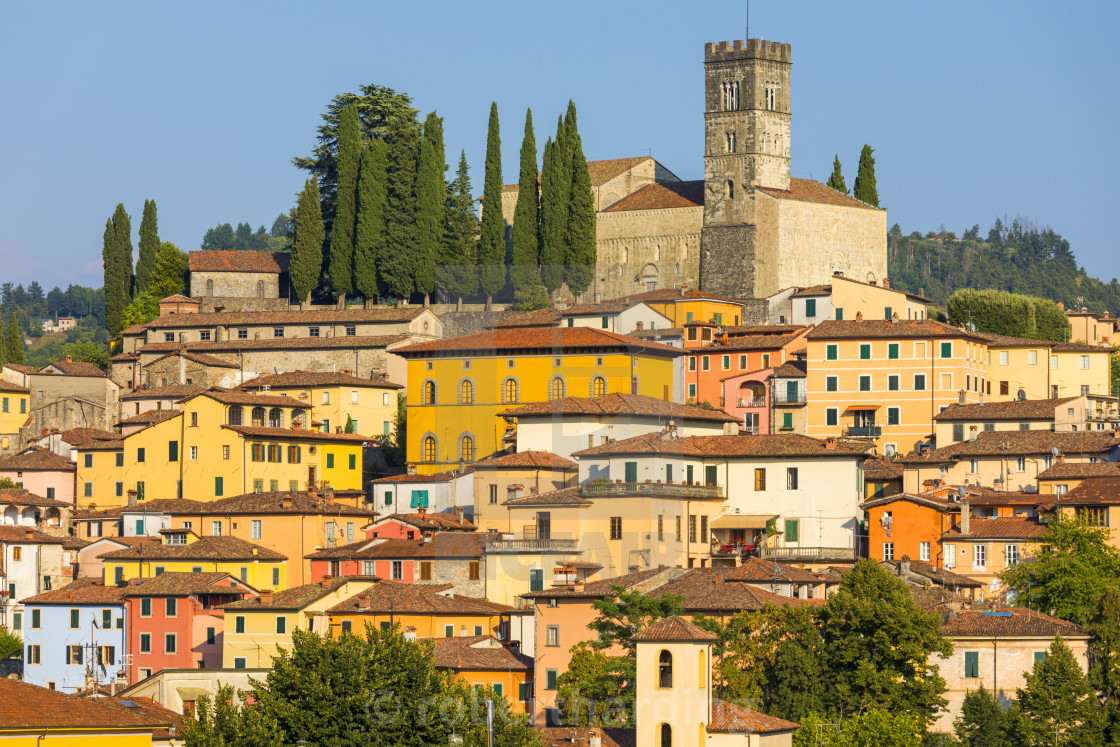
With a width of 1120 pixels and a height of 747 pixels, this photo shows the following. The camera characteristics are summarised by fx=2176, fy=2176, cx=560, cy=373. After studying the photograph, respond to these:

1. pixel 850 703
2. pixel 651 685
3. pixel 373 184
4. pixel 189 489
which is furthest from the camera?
pixel 373 184

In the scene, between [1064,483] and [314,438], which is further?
[314,438]

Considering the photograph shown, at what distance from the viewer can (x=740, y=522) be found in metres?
59.9

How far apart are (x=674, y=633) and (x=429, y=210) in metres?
42.0

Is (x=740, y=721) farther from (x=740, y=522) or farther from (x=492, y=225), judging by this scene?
(x=492, y=225)

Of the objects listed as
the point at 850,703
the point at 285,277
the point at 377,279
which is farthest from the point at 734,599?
the point at 285,277

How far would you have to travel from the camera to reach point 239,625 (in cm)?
5616

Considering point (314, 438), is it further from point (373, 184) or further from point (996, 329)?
point (996, 329)

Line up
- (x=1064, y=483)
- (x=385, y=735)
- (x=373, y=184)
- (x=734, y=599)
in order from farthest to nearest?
(x=373, y=184) < (x=1064, y=483) < (x=734, y=599) < (x=385, y=735)

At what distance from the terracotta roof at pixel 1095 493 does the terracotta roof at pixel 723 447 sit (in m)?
6.31

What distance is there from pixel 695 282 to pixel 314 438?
24457 mm

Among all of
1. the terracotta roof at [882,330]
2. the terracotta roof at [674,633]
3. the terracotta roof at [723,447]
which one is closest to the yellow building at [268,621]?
the terracotta roof at [723,447]

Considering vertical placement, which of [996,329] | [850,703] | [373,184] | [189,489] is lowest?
[850,703]

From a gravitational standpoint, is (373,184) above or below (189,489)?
above

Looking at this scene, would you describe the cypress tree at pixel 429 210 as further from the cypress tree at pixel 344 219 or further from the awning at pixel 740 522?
the awning at pixel 740 522
